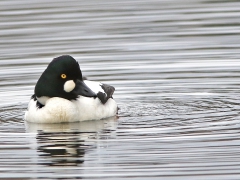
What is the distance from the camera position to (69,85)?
15484mm

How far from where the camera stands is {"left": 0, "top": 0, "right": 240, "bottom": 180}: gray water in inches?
478

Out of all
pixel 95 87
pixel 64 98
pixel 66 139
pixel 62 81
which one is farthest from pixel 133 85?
pixel 66 139

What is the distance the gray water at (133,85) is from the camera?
39.8ft

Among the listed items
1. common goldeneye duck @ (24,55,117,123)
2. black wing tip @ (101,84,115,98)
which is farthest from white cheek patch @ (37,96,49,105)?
black wing tip @ (101,84,115,98)

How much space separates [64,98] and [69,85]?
24cm

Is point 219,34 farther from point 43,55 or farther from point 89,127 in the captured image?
point 89,127

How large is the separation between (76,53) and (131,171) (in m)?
9.46

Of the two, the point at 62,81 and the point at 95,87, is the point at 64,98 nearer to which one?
the point at 62,81

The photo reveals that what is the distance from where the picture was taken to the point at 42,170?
470 inches

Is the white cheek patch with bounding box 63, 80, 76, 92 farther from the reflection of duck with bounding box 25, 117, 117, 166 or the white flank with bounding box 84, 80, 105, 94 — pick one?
the reflection of duck with bounding box 25, 117, 117, 166

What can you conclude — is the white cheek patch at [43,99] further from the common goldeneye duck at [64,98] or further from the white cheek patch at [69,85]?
the white cheek patch at [69,85]

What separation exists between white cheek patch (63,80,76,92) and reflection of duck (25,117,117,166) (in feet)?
1.82

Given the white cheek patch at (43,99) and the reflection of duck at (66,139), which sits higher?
the white cheek patch at (43,99)

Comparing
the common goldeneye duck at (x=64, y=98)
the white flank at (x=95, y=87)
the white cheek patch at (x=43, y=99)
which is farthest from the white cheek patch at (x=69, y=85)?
the white flank at (x=95, y=87)
